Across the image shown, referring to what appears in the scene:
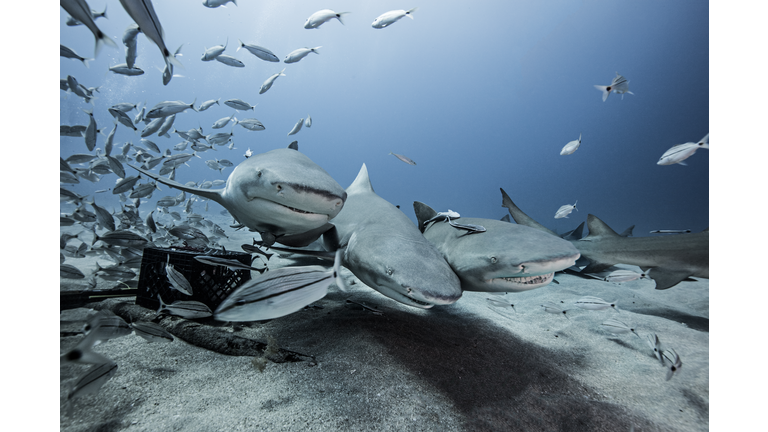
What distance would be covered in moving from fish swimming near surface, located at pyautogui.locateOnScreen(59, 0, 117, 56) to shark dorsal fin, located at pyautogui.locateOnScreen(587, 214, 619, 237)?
194 inches

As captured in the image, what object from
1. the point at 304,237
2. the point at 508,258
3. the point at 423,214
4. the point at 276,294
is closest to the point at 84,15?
the point at 276,294

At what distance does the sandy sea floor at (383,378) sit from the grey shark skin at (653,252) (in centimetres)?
81

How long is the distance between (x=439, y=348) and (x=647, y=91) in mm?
46425

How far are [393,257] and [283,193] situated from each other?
97 centimetres

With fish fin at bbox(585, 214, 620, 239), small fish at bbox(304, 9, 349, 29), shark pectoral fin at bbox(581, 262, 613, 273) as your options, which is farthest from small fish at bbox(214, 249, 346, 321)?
small fish at bbox(304, 9, 349, 29)

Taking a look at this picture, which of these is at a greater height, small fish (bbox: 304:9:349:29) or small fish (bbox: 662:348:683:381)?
small fish (bbox: 304:9:349:29)

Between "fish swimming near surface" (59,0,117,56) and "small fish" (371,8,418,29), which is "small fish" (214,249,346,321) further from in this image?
"small fish" (371,8,418,29)

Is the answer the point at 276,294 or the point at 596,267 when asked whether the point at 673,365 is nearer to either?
the point at 596,267

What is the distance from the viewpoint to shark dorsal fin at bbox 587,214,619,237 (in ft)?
11.4

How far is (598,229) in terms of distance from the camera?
3.57m

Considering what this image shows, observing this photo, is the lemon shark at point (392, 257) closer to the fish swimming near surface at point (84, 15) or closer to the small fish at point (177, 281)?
the small fish at point (177, 281)

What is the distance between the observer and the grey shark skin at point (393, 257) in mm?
1733
